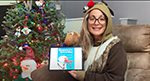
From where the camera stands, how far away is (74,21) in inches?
142

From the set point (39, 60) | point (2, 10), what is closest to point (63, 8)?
point (2, 10)

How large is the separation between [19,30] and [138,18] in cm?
135

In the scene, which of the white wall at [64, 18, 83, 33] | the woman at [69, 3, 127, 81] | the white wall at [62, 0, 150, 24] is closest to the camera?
the woman at [69, 3, 127, 81]

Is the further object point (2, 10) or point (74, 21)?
point (2, 10)

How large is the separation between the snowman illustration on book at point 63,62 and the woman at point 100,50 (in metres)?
0.09

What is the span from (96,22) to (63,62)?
35 centimetres

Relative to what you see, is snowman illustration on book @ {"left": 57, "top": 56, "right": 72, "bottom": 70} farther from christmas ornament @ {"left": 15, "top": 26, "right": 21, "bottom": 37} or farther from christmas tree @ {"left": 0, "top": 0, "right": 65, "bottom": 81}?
christmas ornament @ {"left": 15, "top": 26, "right": 21, "bottom": 37}

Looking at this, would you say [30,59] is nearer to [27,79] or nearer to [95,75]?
[27,79]

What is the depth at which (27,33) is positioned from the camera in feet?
10.5

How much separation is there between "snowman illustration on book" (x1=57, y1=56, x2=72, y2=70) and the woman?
9 cm

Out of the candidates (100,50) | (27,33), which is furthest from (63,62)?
(27,33)

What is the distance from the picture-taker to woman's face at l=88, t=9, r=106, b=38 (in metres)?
1.89

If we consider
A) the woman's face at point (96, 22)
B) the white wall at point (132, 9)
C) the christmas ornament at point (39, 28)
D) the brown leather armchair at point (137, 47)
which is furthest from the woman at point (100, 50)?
the christmas ornament at point (39, 28)

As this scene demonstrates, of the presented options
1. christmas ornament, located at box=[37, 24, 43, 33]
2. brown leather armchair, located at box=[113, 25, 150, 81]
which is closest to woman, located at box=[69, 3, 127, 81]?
brown leather armchair, located at box=[113, 25, 150, 81]
